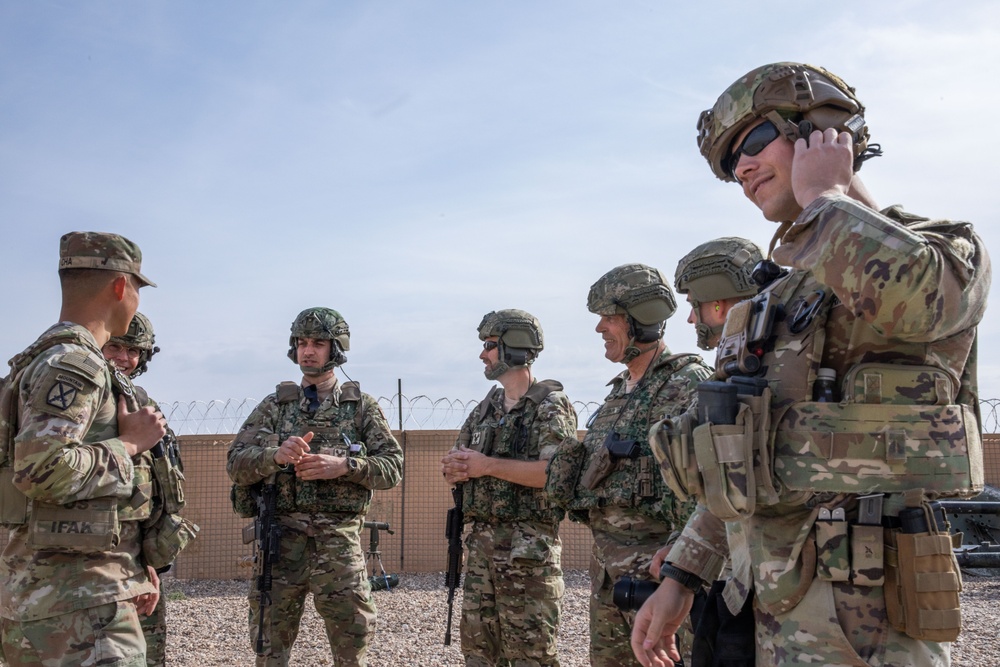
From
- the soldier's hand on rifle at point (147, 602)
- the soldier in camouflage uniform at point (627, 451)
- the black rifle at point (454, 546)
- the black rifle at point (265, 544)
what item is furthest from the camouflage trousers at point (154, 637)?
the soldier in camouflage uniform at point (627, 451)

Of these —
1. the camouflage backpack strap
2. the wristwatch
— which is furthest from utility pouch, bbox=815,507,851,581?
the camouflage backpack strap

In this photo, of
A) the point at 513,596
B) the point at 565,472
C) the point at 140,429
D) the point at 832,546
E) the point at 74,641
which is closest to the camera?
the point at 832,546

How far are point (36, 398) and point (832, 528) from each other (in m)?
3.08

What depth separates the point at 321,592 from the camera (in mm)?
6047

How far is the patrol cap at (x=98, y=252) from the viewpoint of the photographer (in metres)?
4.11

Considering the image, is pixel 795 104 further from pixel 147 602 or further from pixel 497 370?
pixel 497 370

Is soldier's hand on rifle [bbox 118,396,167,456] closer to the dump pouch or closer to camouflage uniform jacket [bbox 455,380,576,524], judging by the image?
camouflage uniform jacket [bbox 455,380,576,524]

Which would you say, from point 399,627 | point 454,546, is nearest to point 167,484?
point 454,546

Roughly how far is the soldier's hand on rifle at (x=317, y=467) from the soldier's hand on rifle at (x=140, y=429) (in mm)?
2053

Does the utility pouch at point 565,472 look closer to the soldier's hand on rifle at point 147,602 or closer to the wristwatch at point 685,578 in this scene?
the soldier's hand on rifle at point 147,602

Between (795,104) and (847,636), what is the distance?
1.47 meters

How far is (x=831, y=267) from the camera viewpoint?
2.14 meters

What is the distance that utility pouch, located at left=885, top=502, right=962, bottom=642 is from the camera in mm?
2006

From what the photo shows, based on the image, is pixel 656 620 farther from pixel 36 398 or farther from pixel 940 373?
pixel 36 398
